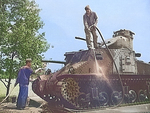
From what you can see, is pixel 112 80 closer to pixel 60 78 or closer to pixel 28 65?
pixel 60 78

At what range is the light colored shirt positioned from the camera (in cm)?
880

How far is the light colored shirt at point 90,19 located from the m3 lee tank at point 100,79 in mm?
1075

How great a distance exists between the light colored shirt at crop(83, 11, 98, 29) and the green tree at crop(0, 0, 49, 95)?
7.46 feet

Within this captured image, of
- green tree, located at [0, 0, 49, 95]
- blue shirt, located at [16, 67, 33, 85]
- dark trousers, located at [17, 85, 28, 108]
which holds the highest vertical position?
green tree, located at [0, 0, 49, 95]

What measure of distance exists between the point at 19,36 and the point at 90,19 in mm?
3119

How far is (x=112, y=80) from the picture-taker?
9109 mm

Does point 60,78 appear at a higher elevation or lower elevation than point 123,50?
lower

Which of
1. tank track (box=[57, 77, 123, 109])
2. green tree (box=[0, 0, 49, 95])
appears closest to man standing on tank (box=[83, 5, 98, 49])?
tank track (box=[57, 77, 123, 109])

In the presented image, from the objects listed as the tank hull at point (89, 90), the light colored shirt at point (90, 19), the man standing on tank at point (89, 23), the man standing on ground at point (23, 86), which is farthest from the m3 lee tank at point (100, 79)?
the man standing on ground at point (23, 86)

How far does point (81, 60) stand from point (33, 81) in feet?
6.94

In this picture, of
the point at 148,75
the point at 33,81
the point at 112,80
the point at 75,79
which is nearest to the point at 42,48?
the point at 33,81

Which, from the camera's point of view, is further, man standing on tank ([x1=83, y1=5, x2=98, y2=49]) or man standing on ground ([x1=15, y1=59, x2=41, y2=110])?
man standing on tank ([x1=83, y1=5, x2=98, y2=49])

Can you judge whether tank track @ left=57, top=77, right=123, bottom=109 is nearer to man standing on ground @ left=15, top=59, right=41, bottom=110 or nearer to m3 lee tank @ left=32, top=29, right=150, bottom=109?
m3 lee tank @ left=32, top=29, right=150, bottom=109

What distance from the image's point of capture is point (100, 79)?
28.0 feet
